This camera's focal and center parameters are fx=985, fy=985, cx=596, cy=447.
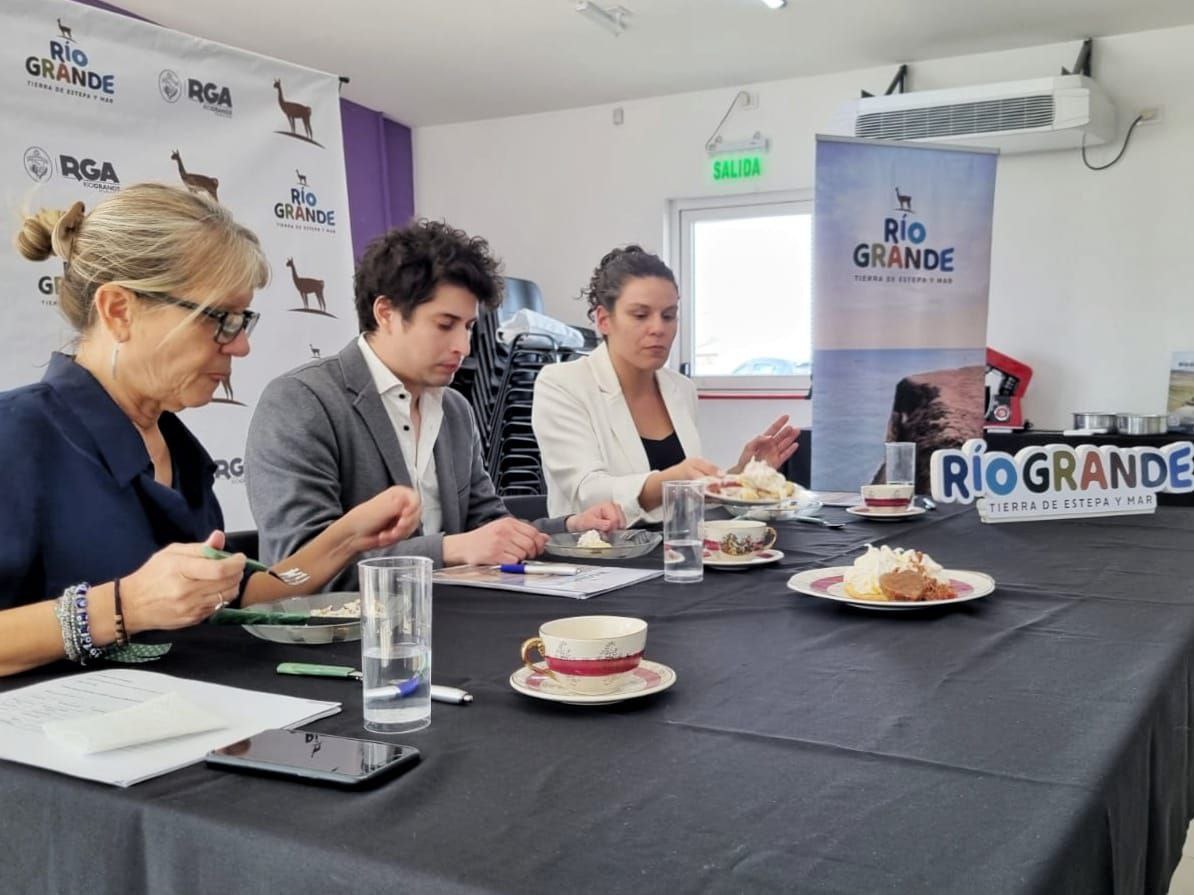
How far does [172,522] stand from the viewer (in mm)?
1265

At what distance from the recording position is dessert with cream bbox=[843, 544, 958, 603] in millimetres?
1258

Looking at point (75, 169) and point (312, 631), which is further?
point (75, 169)

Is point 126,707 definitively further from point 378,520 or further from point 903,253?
point 903,253

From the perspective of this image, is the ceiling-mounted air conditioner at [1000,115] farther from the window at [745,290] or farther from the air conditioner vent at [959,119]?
the window at [745,290]

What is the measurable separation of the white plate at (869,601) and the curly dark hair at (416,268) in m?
0.94

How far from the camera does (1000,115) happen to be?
15.7ft

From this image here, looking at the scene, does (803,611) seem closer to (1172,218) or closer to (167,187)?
(167,187)

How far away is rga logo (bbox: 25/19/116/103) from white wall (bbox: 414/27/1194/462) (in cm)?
373

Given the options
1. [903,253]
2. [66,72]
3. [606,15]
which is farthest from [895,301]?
[66,72]

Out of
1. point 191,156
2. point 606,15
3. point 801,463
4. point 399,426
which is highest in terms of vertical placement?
point 606,15

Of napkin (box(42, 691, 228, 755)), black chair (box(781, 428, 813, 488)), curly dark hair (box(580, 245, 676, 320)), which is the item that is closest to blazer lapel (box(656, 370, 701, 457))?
curly dark hair (box(580, 245, 676, 320))

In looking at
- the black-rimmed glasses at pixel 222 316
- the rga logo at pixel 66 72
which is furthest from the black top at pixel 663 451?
the rga logo at pixel 66 72

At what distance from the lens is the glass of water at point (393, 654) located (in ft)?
2.71

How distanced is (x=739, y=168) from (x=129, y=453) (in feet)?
16.5
